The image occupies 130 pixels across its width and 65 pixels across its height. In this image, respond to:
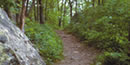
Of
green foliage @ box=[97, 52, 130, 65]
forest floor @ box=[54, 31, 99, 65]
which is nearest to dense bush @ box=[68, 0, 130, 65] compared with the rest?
green foliage @ box=[97, 52, 130, 65]

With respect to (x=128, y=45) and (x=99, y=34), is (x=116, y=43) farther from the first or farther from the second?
(x=99, y=34)

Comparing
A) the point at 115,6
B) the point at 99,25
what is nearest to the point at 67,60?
the point at 99,25

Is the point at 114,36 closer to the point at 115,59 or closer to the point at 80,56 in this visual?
the point at 115,59

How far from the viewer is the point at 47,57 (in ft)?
17.7

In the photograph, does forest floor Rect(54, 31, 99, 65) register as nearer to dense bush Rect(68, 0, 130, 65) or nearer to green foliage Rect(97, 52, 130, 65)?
dense bush Rect(68, 0, 130, 65)

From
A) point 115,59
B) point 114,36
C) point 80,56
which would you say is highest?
point 114,36

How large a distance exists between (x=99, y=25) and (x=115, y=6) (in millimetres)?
1889

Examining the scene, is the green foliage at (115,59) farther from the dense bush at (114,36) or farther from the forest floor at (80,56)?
the forest floor at (80,56)

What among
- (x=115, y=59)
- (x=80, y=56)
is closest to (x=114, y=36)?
(x=115, y=59)

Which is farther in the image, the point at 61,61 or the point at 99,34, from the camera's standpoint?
the point at 99,34

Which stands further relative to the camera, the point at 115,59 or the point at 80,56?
the point at 80,56

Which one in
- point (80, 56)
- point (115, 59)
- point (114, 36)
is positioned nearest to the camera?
point (115, 59)

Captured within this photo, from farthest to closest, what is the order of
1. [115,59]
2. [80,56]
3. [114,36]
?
[80,56] → [114,36] → [115,59]

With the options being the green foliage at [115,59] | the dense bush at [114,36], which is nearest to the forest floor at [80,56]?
the dense bush at [114,36]
